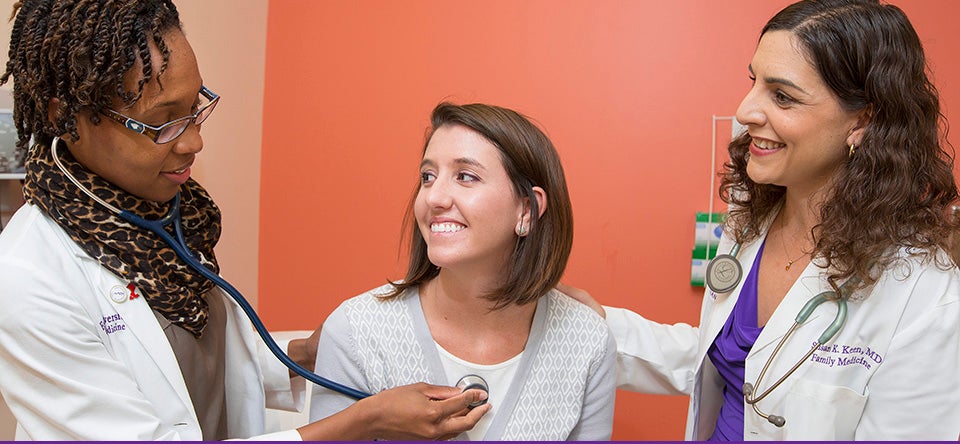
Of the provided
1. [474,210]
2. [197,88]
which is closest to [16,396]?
[197,88]

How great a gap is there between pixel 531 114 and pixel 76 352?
156 centimetres

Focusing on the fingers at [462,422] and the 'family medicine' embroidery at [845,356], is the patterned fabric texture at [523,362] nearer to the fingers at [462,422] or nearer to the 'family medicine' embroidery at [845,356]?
the fingers at [462,422]

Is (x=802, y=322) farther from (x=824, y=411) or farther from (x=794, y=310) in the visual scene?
(x=824, y=411)

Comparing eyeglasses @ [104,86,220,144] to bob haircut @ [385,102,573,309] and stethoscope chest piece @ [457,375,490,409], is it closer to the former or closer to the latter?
bob haircut @ [385,102,573,309]

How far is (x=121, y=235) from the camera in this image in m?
1.20

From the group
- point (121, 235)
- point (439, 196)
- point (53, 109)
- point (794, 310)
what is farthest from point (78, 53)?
point (794, 310)

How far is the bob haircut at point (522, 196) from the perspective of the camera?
4.38 feet

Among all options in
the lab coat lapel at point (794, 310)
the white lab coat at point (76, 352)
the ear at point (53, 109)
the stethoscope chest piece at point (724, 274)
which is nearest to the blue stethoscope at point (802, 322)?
the lab coat lapel at point (794, 310)

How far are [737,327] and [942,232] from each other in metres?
0.36

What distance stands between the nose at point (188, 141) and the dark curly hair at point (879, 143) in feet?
3.19

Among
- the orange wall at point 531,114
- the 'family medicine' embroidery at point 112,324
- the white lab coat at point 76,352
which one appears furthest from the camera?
the orange wall at point 531,114

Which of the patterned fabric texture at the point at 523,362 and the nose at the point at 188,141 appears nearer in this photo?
the nose at the point at 188,141

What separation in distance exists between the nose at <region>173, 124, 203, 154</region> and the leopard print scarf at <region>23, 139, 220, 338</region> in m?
0.11

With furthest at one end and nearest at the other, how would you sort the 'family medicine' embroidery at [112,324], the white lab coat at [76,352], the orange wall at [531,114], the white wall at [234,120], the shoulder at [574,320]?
→ the white wall at [234,120], the orange wall at [531,114], the shoulder at [574,320], the 'family medicine' embroidery at [112,324], the white lab coat at [76,352]
